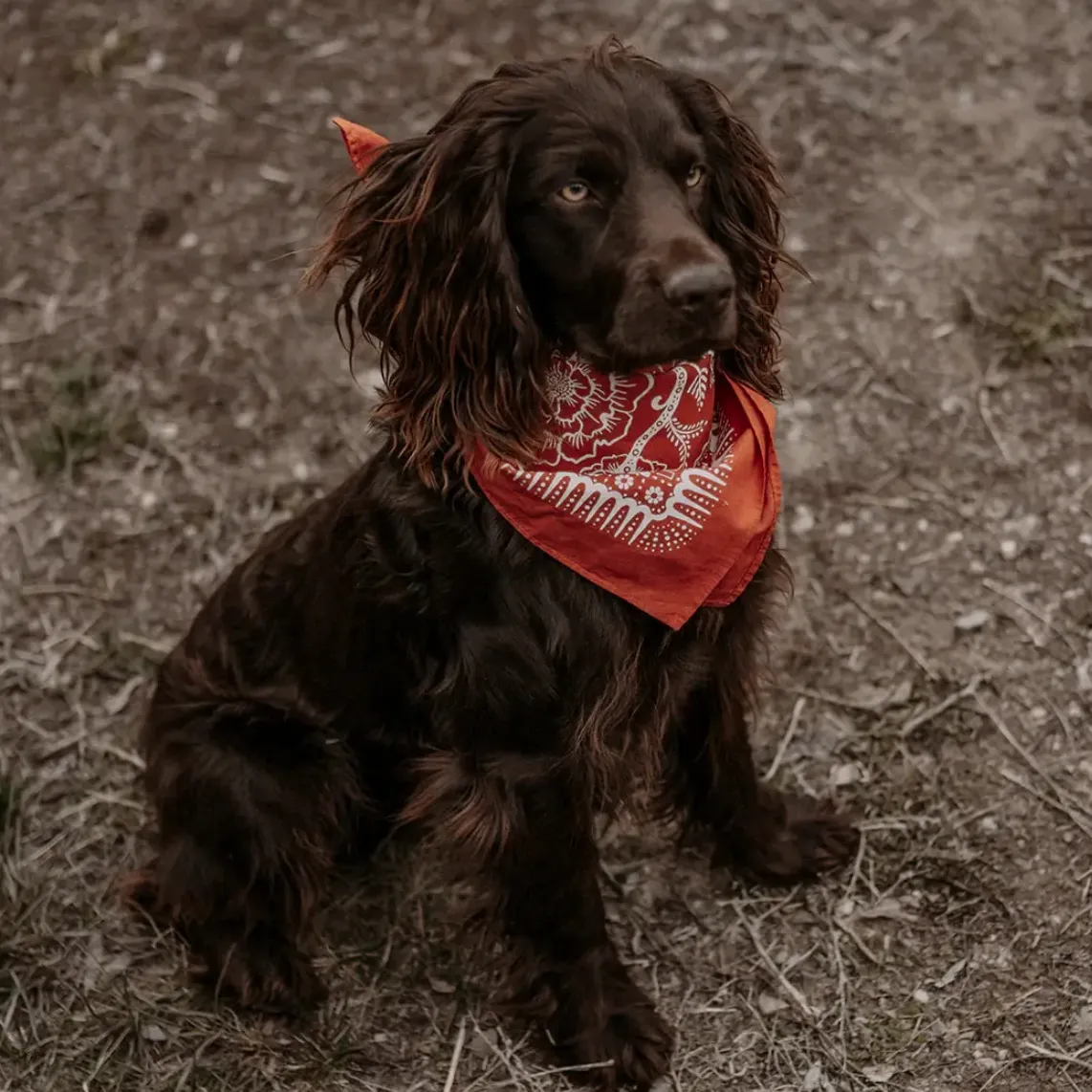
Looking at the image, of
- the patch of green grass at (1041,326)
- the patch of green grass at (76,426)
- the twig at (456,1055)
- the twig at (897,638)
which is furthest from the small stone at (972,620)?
the patch of green grass at (76,426)

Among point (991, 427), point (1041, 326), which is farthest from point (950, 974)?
point (1041, 326)

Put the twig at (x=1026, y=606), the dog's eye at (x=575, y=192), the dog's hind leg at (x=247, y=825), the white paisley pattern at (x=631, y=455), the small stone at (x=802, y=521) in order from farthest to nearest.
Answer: the small stone at (x=802, y=521)
the twig at (x=1026, y=606)
the dog's hind leg at (x=247, y=825)
the white paisley pattern at (x=631, y=455)
the dog's eye at (x=575, y=192)

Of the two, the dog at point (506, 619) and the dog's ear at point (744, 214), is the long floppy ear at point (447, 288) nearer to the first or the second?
the dog at point (506, 619)

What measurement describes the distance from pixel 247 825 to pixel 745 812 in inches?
41.5

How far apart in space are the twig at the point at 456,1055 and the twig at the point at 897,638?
1.38m

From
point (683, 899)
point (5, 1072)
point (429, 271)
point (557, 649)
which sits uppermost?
point (429, 271)

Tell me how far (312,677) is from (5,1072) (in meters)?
1.09

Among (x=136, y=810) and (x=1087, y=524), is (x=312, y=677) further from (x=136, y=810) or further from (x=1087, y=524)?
(x=1087, y=524)

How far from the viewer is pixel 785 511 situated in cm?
400

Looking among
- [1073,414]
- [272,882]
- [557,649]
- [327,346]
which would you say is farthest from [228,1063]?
[1073,414]

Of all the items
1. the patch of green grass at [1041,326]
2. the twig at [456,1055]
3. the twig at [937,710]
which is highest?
the patch of green grass at [1041,326]

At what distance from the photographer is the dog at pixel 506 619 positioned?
7.84ft

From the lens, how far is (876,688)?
3648 millimetres

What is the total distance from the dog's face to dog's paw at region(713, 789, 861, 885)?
4.22 ft
